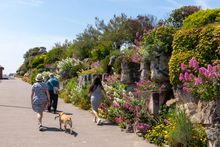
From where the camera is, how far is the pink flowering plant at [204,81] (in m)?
8.57

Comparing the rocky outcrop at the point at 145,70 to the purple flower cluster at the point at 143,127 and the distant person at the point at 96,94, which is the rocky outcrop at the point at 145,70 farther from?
the purple flower cluster at the point at 143,127

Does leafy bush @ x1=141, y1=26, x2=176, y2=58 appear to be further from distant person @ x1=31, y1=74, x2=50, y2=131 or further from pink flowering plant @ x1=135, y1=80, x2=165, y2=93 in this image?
distant person @ x1=31, y1=74, x2=50, y2=131

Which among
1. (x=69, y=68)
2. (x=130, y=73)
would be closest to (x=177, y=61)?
(x=130, y=73)

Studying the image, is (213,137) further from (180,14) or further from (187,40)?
(180,14)

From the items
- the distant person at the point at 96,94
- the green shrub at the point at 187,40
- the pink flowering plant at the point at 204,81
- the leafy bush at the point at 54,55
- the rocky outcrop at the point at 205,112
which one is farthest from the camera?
the leafy bush at the point at 54,55

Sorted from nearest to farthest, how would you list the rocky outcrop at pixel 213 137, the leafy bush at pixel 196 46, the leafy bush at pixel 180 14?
the rocky outcrop at pixel 213 137, the leafy bush at pixel 196 46, the leafy bush at pixel 180 14

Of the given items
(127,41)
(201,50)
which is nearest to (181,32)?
(201,50)

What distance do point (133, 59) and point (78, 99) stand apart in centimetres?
601

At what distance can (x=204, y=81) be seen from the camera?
882 centimetres

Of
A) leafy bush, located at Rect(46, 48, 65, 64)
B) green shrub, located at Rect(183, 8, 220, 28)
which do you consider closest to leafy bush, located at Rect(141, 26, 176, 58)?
green shrub, located at Rect(183, 8, 220, 28)

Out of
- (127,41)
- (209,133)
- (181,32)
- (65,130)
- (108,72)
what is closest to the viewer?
(209,133)

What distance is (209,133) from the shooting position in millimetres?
8164

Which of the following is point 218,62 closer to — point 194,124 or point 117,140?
point 194,124

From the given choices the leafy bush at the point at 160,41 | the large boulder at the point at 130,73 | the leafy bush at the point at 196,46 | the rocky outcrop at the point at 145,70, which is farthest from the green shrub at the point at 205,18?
the leafy bush at the point at 196,46
